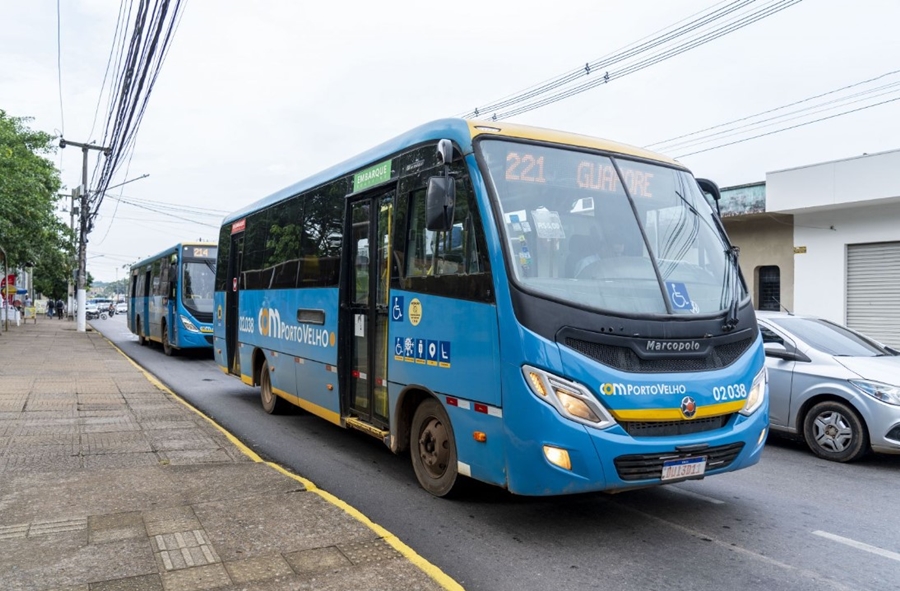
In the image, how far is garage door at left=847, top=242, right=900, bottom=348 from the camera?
588 inches

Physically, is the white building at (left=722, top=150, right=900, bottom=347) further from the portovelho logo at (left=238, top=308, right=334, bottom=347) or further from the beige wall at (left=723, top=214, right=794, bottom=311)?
the portovelho logo at (left=238, top=308, right=334, bottom=347)

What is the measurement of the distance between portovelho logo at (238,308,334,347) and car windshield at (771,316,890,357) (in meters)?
5.46

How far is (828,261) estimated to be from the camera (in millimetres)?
16047

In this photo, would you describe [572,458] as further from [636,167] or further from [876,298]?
[876,298]

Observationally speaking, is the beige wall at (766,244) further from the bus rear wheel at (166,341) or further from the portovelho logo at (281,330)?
the bus rear wheel at (166,341)

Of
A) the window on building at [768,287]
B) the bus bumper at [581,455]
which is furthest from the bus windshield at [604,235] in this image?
the window on building at [768,287]

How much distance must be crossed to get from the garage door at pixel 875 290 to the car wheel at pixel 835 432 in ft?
30.0

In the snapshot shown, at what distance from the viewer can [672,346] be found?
4746mm

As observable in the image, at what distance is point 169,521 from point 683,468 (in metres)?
3.49

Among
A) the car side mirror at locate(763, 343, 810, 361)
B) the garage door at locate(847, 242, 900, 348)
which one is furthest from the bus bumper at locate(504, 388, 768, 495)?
the garage door at locate(847, 242, 900, 348)

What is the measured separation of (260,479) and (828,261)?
579 inches

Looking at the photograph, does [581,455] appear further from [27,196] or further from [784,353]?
[27,196]

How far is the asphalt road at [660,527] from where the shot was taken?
166 inches

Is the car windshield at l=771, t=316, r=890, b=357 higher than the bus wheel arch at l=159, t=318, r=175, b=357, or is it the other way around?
the car windshield at l=771, t=316, r=890, b=357
